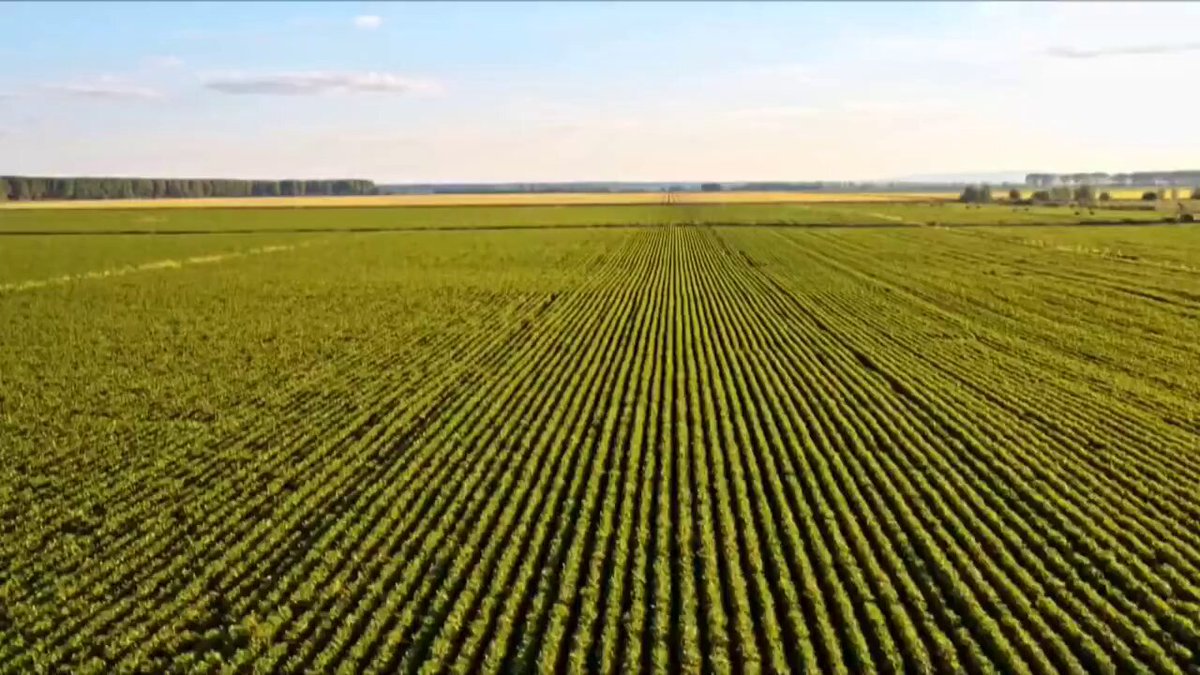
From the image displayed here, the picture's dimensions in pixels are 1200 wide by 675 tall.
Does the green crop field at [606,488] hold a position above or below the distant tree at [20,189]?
below

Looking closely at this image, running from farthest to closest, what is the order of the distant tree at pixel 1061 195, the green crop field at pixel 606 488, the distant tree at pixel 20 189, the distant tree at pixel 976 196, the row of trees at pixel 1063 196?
the distant tree at pixel 20 189
the distant tree at pixel 976 196
the distant tree at pixel 1061 195
the row of trees at pixel 1063 196
the green crop field at pixel 606 488

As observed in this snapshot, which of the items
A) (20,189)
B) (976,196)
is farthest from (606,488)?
(20,189)

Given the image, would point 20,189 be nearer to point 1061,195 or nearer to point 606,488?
point 1061,195

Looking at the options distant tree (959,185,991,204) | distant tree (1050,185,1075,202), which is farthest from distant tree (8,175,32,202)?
A: distant tree (1050,185,1075,202)

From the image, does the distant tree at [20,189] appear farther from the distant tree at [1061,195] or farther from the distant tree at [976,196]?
the distant tree at [1061,195]

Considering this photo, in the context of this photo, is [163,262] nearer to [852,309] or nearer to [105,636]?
[852,309]

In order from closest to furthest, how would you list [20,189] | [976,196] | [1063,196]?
[1063,196], [976,196], [20,189]

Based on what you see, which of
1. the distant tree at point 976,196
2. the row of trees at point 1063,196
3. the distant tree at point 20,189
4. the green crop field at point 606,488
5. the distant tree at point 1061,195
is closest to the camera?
the green crop field at point 606,488

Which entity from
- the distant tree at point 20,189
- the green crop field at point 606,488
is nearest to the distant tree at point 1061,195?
the green crop field at point 606,488
